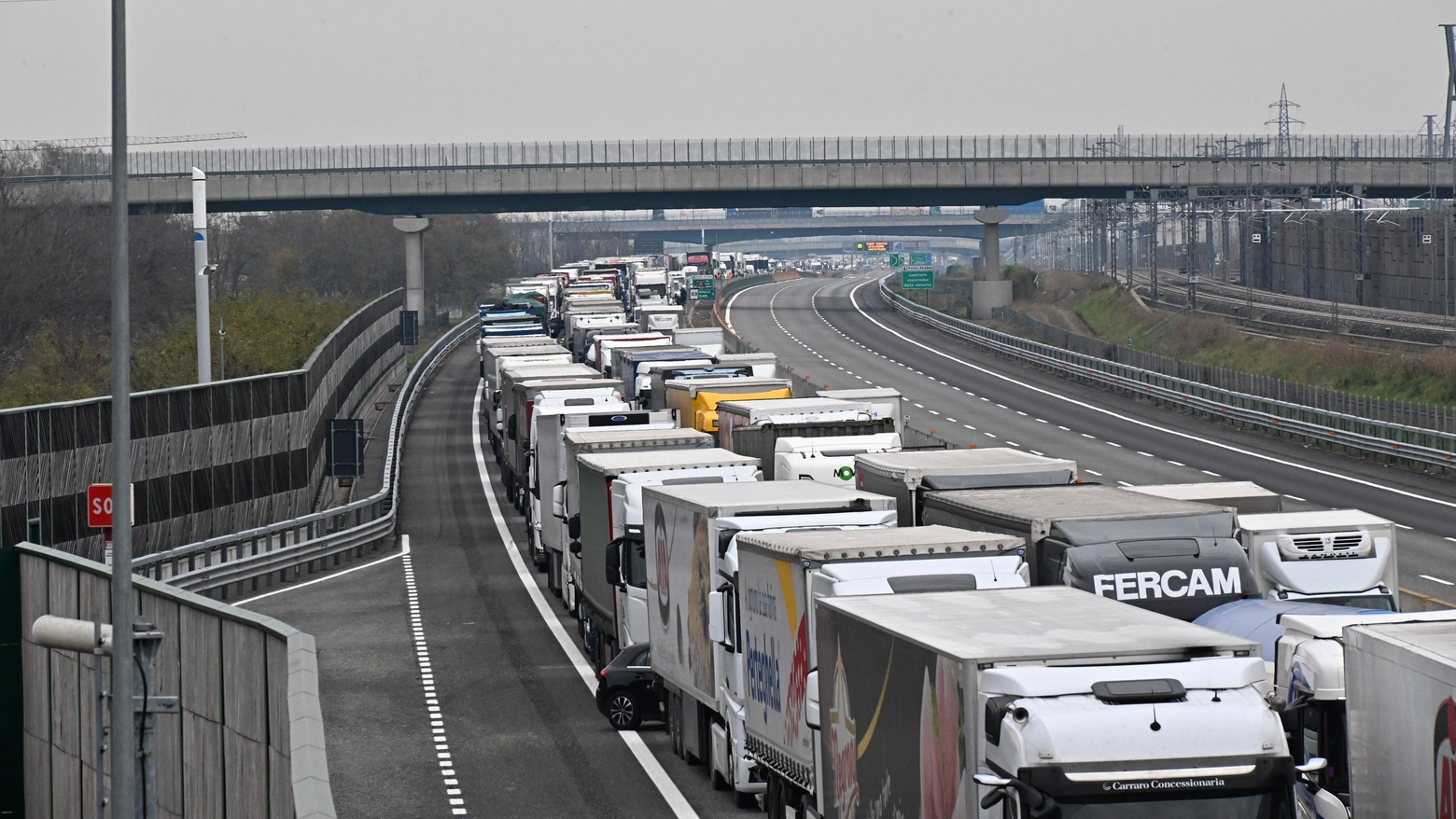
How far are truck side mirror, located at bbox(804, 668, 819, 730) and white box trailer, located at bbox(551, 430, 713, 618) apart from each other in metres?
13.5

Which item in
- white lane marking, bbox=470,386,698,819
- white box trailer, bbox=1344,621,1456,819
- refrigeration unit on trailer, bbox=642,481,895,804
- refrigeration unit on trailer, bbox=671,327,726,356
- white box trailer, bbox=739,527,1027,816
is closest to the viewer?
white box trailer, bbox=1344,621,1456,819

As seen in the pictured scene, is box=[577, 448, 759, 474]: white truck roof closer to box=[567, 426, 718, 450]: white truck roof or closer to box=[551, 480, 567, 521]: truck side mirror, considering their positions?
box=[567, 426, 718, 450]: white truck roof

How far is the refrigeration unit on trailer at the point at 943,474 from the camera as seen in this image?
2102 centimetres

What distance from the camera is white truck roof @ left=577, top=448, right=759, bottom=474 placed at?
23328 mm

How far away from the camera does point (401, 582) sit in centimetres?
3556

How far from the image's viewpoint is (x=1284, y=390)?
2162 inches

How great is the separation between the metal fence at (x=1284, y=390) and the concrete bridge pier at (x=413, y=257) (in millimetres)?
41770

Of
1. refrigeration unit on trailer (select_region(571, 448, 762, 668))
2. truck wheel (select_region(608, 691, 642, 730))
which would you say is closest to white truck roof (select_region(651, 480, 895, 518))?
refrigeration unit on trailer (select_region(571, 448, 762, 668))

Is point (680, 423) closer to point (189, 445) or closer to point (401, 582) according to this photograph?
point (401, 582)

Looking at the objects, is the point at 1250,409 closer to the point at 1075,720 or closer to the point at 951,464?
the point at 951,464

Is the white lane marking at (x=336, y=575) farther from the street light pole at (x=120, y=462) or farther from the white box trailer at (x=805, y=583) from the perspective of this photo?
the white box trailer at (x=805, y=583)

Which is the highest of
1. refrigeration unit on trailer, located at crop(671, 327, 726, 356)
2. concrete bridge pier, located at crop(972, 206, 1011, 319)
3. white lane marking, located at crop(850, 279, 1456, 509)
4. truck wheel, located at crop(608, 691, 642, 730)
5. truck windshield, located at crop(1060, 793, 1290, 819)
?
concrete bridge pier, located at crop(972, 206, 1011, 319)

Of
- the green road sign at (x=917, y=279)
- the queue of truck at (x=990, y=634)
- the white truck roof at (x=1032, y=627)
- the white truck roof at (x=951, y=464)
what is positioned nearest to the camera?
the queue of truck at (x=990, y=634)

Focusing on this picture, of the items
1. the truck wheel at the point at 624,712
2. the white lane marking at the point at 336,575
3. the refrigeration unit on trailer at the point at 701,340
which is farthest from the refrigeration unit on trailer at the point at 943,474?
the refrigeration unit on trailer at the point at 701,340
